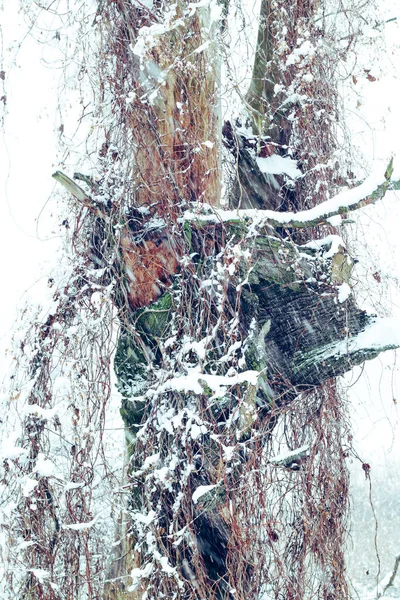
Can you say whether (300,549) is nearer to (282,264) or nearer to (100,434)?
(100,434)

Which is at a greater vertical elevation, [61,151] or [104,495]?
[61,151]

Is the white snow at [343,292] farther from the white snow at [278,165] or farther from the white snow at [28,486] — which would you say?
the white snow at [28,486]

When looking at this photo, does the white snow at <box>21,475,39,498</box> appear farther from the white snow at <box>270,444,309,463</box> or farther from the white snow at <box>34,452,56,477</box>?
A: the white snow at <box>270,444,309,463</box>

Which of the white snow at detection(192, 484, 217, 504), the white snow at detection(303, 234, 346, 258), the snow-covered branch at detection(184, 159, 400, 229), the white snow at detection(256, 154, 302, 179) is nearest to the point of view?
the white snow at detection(192, 484, 217, 504)

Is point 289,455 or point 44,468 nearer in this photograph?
point 44,468

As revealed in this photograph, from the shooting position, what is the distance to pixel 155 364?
9.29 feet

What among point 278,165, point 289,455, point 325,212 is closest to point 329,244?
point 325,212

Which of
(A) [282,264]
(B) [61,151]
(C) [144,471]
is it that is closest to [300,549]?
(C) [144,471]

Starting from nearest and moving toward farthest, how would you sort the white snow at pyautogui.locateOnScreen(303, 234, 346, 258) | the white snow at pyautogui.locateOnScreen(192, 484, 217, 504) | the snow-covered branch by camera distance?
1. the white snow at pyautogui.locateOnScreen(192, 484, 217, 504)
2. the snow-covered branch
3. the white snow at pyautogui.locateOnScreen(303, 234, 346, 258)

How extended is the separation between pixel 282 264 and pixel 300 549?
4.51ft

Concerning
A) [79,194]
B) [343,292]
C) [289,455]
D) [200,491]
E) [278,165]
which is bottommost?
[200,491]

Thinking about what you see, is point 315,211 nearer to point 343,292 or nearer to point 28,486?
point 343,292

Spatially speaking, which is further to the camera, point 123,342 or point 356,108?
point 356,108

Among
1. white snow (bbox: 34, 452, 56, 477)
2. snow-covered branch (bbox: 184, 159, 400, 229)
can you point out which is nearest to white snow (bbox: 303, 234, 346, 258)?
snow-covered branch (bbox: 184, 159, 400, 229)
